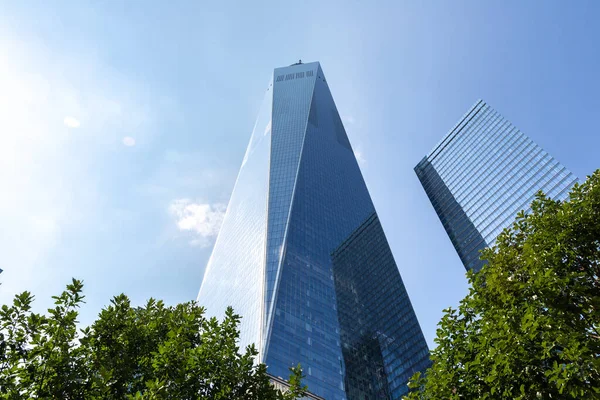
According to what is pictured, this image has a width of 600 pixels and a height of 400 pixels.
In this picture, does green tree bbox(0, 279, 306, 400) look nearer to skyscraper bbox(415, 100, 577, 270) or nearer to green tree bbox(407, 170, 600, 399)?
green tree bbox(407, 170, 600, 399)

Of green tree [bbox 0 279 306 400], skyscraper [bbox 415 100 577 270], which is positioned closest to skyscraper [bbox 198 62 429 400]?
skyscraper [bbox 415 100 577 270]

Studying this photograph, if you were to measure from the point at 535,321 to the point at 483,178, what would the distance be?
98.3m

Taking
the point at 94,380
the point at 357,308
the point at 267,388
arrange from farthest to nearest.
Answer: the point at 357,308, the point at 267,388, the point at 94,380

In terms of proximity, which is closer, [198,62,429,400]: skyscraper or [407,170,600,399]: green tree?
[407,170,600,399]: green tree

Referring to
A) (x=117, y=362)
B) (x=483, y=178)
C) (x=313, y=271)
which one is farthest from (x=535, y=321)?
(x=483, y=178)

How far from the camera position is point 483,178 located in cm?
9800

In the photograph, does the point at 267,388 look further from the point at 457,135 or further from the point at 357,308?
the point at 457,135

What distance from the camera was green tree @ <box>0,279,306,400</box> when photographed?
9.02 m

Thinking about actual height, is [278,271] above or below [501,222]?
below

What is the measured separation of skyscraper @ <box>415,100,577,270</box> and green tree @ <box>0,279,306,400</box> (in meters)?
81.1

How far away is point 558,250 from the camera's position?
1153cm

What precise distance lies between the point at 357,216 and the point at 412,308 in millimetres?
27914

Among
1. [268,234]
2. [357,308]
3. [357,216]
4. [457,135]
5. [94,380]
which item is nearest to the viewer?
[94,380]

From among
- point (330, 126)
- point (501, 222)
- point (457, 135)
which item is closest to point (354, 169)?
point (330, 126)
